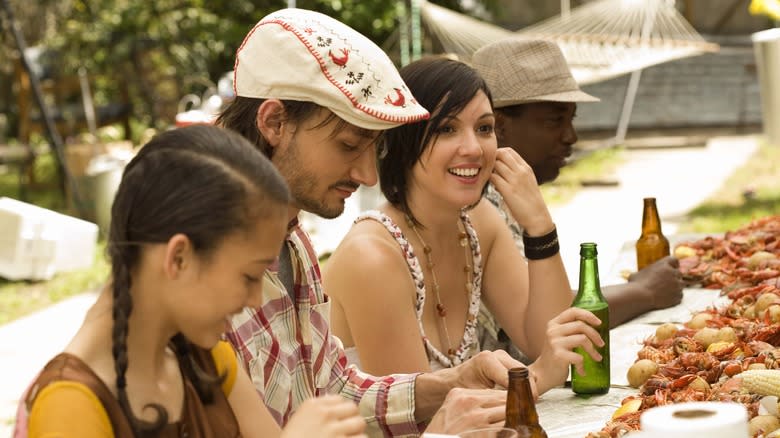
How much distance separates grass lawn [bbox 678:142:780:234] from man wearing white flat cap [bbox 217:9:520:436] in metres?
5.34

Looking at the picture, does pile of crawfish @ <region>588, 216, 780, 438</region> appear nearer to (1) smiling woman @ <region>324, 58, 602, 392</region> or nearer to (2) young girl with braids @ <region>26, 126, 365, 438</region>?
(1) smiling woman @ <region>324, 58, 602, 392</region>

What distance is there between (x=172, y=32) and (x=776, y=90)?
6190 mm

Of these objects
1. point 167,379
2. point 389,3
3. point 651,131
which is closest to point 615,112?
point 651,131

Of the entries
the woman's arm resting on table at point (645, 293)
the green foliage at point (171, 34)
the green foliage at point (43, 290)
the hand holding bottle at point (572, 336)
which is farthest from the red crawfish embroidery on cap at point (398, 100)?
the green foliage at point (171, 34)

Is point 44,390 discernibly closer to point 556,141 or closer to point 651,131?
point 556,141

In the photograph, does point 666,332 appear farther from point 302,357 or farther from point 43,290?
point 43,290

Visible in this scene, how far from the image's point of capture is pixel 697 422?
A: 1.00 m

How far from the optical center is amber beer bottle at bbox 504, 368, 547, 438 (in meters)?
1.63

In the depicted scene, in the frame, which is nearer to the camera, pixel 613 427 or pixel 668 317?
pixel 613 427

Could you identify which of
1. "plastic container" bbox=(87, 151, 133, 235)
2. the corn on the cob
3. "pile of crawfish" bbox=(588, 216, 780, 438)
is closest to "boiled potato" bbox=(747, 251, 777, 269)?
"pile of crawfish" bbox=(588, 216, 780, 438)

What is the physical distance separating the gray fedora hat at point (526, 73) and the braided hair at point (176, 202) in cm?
185

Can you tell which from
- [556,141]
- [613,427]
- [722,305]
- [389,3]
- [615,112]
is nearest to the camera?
[613,427]

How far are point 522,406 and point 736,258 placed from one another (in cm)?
184

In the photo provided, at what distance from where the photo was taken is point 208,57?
11.5 metres
